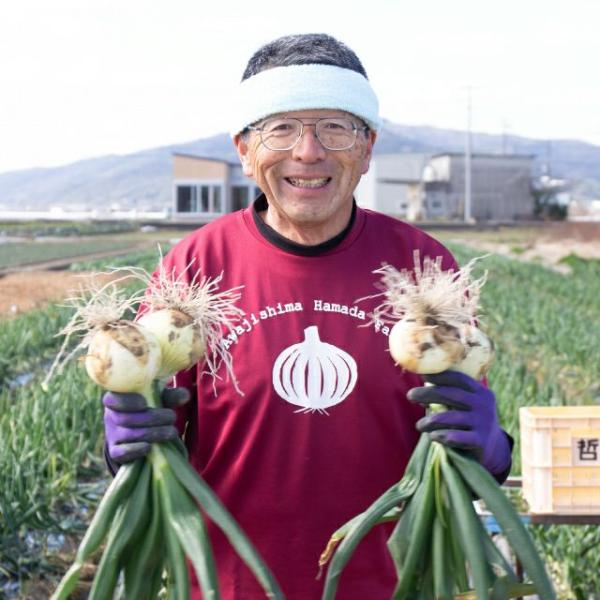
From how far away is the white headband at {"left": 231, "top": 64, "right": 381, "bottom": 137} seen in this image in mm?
1614

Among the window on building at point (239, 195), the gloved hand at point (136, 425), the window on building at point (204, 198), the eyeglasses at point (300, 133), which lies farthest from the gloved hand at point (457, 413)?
the window on building at point (239, 195)

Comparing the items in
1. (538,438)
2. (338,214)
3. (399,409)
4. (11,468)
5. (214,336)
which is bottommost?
(11,468)

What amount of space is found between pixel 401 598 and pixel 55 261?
49.5 feet

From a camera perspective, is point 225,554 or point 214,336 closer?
point 214,336

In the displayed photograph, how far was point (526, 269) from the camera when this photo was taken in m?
15.7

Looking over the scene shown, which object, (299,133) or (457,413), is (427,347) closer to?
(457,413)

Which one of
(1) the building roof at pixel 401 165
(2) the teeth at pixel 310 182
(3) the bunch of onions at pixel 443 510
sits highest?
(1) the building roof at pixel 401 165

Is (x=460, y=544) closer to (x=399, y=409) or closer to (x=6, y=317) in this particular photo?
(x=399, y=409)

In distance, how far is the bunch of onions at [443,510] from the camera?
1.29 meters

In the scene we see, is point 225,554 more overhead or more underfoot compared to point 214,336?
more underfoot

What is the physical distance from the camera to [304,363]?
5.44ft

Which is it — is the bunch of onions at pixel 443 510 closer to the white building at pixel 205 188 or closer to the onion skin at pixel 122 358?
the onion skin at pixel 122 358

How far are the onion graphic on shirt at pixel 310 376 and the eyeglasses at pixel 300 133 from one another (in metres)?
0.32

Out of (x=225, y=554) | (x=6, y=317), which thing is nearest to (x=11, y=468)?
(x=225, y=554)
